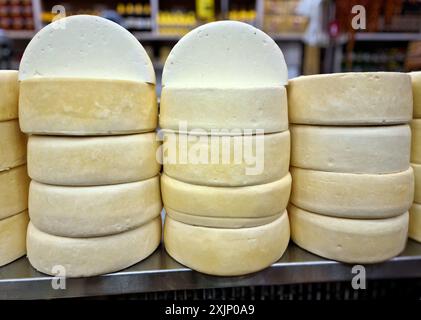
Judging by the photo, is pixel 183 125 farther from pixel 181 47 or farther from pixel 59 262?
pixel 59 262

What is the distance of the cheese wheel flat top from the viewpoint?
2.47 ft

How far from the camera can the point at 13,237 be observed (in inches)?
34.0

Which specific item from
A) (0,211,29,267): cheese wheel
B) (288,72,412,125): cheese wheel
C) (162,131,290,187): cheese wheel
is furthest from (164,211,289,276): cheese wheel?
(0,211,29,267): cheese wheel

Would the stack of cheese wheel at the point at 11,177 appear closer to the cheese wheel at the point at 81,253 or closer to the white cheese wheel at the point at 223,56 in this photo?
the cheese wheel at the point at 81,253

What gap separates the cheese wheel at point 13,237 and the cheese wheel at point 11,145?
6.7 inches

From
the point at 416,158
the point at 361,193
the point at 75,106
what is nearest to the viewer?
the point at 75,106

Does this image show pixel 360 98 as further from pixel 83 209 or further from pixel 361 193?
pixel 83 209

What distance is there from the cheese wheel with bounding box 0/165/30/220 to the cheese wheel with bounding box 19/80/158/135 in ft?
0.59

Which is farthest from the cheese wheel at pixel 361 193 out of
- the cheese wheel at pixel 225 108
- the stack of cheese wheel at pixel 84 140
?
the stack of cheese wheel at pixel 84 140

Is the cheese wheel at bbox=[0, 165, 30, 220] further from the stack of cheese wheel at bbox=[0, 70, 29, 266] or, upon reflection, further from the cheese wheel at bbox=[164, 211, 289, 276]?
the cheese wheel at bbox=[164, 211, 289, 276]

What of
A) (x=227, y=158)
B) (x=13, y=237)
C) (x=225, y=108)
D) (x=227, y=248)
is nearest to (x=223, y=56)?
(x=225, y=108)

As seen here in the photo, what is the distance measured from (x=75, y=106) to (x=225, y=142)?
41 centimetres

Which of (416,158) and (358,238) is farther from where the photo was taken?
(416,158)
